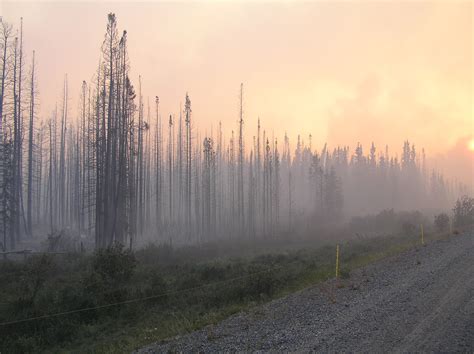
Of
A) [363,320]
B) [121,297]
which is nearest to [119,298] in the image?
[121,297]

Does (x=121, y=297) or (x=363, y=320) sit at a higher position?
(x=363, y=320)

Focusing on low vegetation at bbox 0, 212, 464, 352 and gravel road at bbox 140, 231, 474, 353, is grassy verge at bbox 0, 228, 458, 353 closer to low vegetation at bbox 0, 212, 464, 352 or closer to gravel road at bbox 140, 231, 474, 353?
low vegetation at bbox 0, 212, 464, 352

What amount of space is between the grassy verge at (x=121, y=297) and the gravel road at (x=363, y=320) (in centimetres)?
102

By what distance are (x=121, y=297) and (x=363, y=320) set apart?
25.8 feet

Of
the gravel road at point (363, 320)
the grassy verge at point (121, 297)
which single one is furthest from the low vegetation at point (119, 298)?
the gravel road at point (363, 320)

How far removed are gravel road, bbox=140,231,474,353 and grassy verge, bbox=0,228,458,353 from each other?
3.35 ft

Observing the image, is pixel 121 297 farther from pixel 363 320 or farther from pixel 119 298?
pixel 363 320

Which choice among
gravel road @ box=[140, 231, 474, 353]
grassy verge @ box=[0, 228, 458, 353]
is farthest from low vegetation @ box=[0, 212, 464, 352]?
gravel road @ box=[140, 231, 474, 353]

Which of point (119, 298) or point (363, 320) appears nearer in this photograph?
point (363, 320)

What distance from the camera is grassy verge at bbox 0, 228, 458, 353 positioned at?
888cm

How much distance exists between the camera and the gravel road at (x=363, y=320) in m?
6.29

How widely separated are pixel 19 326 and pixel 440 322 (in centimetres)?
1061

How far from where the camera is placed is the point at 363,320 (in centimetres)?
748

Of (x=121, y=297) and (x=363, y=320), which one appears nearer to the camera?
(x=363, y=320)
